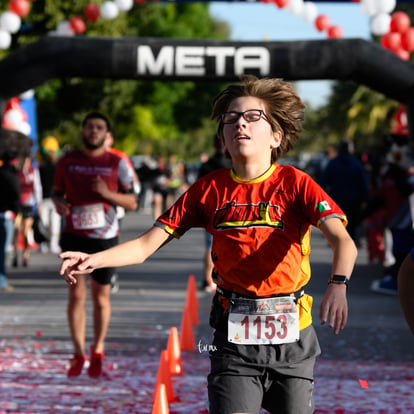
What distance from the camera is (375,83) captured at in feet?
39.7

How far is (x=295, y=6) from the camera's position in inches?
543

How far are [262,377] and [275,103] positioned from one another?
114cm

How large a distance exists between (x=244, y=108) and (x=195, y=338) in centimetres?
505

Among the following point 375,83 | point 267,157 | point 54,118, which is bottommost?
point 267,157

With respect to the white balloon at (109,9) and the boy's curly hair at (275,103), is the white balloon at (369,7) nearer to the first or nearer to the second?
the white balloon at (109,9)

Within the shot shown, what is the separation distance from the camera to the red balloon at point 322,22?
47.0 feet

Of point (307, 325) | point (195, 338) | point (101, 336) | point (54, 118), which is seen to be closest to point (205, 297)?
point (195, 338)

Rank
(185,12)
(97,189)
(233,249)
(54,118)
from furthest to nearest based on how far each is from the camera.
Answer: (185,12) < (54,118) < (97,189) < (233,249)

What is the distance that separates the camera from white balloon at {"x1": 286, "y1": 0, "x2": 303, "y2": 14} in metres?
13.8

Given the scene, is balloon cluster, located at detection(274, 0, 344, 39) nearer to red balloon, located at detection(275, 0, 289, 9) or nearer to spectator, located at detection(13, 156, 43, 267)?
red balloon, located at detection(275, 0, 289, 9)

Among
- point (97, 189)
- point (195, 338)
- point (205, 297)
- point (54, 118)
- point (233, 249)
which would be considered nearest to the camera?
point (233, 249)

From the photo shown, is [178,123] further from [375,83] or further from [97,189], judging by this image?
[97,189]

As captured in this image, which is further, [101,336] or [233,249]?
[101,336]

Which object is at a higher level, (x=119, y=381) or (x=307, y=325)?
(x=307, y=325)
